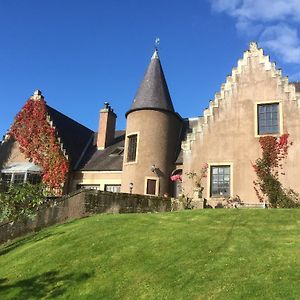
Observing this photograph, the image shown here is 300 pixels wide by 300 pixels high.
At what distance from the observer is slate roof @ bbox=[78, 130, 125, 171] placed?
3209 cm

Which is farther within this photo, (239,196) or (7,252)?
(239,196)

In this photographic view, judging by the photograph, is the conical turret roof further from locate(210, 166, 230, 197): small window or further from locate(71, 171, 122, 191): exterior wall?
locate(210, 166, 230, 197): small window

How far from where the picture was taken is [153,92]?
98.4 ft

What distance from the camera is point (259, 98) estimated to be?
85.4 feet

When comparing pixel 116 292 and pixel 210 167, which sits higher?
pixel 210 167

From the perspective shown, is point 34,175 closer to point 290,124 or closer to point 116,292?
point 290,124

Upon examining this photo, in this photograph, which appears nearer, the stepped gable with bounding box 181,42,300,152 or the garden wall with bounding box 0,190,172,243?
the garden wall with bounding box 0,190,172,243

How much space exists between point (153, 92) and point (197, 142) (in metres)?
5.46

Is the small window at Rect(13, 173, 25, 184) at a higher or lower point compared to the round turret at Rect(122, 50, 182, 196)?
lower

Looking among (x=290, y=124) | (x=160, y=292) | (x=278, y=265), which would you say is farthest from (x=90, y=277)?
(x=290, y=124)

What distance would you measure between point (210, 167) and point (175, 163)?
3.26 metres

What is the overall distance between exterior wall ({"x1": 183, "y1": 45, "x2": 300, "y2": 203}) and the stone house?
0.16ft

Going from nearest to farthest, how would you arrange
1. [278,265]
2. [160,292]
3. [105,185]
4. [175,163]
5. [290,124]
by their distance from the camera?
[160,292]
[278,265]
[290,124]
[175,163]
[105,185]

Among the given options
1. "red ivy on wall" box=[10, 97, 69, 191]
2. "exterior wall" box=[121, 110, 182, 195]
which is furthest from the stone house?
"red ivy on wall" box=[10, 97, 69, 191]
